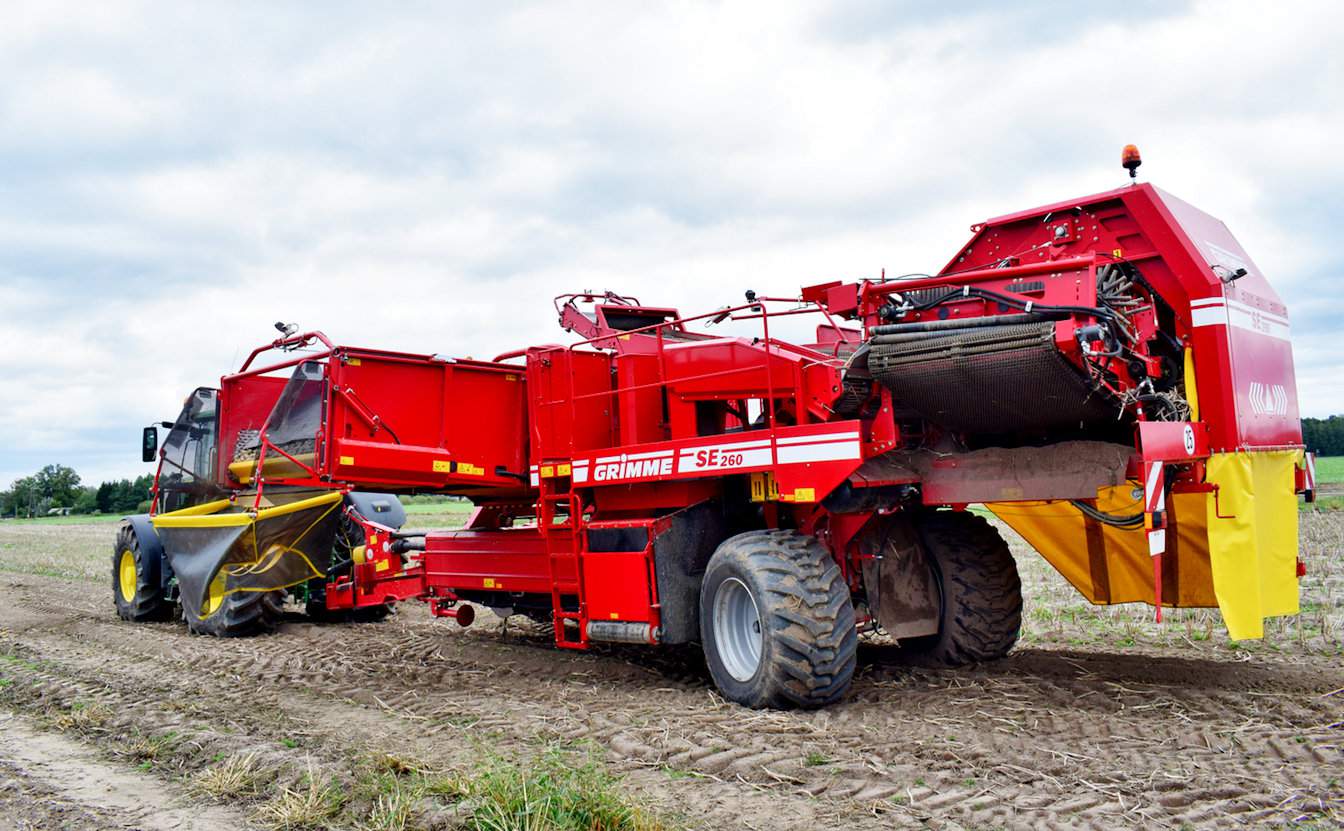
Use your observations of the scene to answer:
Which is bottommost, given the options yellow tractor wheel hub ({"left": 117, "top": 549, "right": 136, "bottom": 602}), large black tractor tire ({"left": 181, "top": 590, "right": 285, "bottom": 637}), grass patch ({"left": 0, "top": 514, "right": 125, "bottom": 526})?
large black tractor tire ({"left": 181, "top": 590, "right": 285, "bottom": 637})

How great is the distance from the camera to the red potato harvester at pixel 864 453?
19.5 feet

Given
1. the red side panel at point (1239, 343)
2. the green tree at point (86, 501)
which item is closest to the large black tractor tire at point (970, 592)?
the red side panel at point (1239, 343)

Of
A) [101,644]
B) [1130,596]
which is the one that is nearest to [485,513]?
[101,644]

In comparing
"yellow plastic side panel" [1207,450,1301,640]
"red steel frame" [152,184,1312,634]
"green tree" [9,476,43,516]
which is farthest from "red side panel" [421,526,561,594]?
"green tree" [9,476,43,516]

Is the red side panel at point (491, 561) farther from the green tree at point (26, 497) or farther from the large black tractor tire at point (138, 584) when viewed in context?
the green tree at point (26, 497)

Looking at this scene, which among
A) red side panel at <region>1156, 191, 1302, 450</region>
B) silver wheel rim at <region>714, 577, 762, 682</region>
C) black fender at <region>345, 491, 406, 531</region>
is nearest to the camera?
red side panel at <region>1156, 191, 1302, 450</region>

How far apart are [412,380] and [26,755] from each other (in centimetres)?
389

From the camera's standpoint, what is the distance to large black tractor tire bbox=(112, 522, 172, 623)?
12.2 meters

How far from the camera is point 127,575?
41.7 ft

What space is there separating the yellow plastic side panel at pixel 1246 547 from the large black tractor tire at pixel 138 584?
1089cm

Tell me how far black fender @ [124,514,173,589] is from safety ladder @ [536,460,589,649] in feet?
19.4

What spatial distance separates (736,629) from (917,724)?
57.1 inches

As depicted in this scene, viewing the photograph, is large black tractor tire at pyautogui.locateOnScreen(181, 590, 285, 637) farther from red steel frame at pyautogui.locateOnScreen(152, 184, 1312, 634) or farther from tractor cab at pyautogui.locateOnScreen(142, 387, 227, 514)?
tractor cab at pyautogui.locateOnScreen(142, 387, 227, 514)

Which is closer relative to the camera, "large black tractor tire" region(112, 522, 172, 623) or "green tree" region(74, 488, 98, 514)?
"large black tractor tire" region(112, 522, 172, 623)
